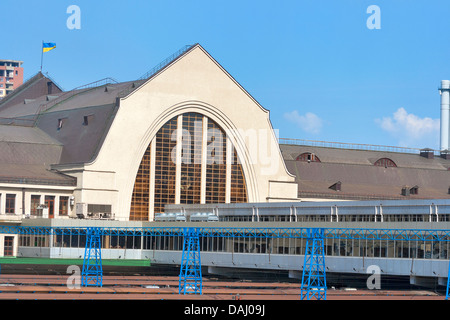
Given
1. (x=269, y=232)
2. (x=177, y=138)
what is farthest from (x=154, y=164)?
(x=269, y=232)

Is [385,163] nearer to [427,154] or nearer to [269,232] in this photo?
[427,154]

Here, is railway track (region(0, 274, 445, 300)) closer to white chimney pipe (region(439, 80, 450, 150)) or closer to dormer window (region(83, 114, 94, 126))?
dormer window (region(83, 114, 94, 126))

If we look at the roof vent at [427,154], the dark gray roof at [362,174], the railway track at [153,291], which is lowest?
the railway track at [153,291]

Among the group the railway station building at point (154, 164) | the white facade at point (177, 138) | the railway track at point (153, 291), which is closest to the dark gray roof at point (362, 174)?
the railway station building at point (154, 164)

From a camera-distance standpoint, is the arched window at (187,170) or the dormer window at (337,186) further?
the dormer window at (337,186)

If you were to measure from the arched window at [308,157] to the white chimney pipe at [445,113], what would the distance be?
45521 mm

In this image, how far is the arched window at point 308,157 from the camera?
119 meters

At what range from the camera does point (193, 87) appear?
336ft

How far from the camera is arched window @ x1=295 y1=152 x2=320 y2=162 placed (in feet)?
390

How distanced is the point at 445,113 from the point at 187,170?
72121 millimetres

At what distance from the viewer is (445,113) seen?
530 ft

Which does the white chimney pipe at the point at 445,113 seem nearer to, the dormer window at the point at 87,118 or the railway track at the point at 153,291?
the dormer window at the point at 87,118
